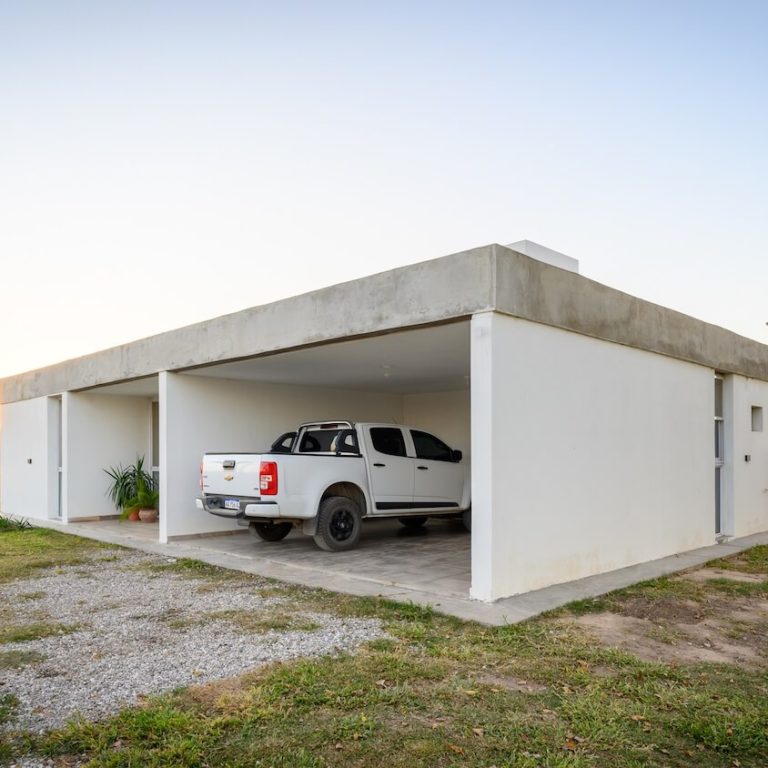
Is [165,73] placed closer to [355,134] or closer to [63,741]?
[355,134]

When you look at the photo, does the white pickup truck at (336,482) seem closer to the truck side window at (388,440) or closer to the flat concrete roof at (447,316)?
the truck side window at (388,440)

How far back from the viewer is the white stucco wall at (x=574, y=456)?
21.1 ft

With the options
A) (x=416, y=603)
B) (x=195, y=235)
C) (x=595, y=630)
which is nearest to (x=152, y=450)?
(x=195, y=235)

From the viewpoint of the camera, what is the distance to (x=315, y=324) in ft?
27.1

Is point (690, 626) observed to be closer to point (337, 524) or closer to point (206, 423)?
point (337, 524)

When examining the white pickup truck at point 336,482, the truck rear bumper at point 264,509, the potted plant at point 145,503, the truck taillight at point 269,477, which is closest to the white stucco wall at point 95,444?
the potted plant at point 145,503

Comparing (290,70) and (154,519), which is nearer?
(290,70)

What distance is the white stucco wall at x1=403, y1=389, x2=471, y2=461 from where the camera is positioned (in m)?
15.1

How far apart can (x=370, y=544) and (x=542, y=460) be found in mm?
4638

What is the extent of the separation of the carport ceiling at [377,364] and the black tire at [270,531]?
251 cm

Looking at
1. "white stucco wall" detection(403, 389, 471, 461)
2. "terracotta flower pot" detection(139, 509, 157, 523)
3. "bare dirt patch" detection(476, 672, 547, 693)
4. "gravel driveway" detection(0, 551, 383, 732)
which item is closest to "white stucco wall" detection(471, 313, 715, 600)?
"gravel driveway" detection(0, 551, 383, 732)

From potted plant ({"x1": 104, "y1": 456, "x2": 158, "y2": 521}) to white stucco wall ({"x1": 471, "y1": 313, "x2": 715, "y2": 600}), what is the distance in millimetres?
9752

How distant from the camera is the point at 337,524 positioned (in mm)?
10008

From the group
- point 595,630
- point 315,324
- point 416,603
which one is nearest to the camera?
point 595,630
